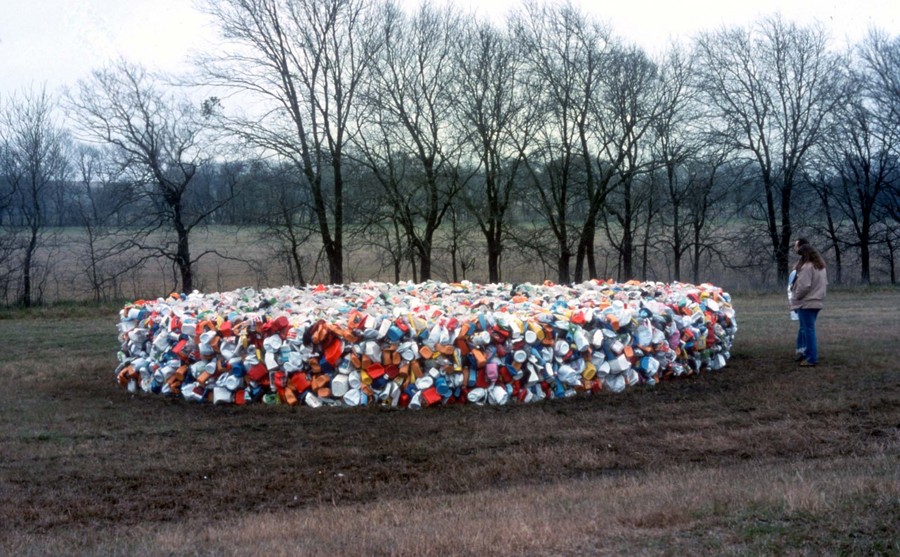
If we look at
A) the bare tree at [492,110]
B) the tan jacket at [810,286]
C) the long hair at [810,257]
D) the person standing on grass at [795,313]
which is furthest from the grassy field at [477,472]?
the bare tree at [492,110]

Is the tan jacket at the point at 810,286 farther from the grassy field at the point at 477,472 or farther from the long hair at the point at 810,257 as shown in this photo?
the grassy field at the point at 477,472

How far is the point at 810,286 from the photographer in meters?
11.6

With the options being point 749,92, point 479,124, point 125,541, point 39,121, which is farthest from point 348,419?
point 749,92

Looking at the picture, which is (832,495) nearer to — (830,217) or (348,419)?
(348,419)

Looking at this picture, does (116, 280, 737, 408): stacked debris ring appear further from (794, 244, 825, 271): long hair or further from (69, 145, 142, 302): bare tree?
(69, 145, 142, 302): bare tree

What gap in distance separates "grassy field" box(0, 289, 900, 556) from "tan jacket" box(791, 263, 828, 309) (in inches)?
38.3

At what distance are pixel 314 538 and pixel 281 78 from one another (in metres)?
24.9

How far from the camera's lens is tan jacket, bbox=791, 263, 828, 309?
38.1 ft

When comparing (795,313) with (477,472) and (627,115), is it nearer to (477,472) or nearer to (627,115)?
(477,472)

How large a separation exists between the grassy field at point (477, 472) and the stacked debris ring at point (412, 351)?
0.31m

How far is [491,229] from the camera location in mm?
30953

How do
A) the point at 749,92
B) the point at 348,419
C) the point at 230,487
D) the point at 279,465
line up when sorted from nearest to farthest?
the point at 230,487, the point at 279,465, the point at 348,419, the point at 749,92

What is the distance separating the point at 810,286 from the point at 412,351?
18.9 ft

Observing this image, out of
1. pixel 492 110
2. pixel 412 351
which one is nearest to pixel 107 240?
pixel 492 110
